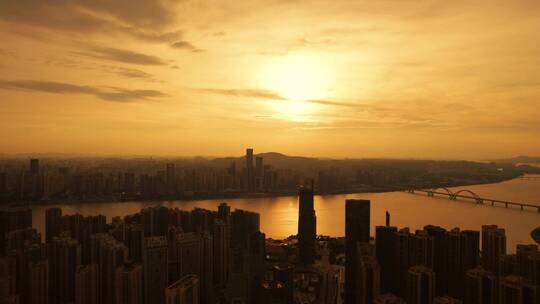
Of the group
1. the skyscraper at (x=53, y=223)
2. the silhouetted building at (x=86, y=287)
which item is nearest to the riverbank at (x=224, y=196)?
the skyscraper at (x=53, y=223)

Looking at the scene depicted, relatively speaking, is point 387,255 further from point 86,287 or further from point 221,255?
point 86,287

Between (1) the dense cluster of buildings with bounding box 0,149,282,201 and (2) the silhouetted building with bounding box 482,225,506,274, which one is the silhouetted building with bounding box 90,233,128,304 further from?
(1) the dense cluster of buildings with bounding box 0,149,282,201

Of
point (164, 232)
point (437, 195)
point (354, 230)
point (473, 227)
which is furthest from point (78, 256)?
point (437, 195)

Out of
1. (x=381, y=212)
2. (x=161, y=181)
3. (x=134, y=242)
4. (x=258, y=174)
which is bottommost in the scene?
(x=381, y=212)

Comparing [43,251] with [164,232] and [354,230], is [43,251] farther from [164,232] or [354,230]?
[354,230]

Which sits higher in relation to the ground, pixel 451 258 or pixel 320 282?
pixel 451 258

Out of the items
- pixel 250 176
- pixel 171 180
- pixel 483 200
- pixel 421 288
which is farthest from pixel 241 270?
pixel 483 200
